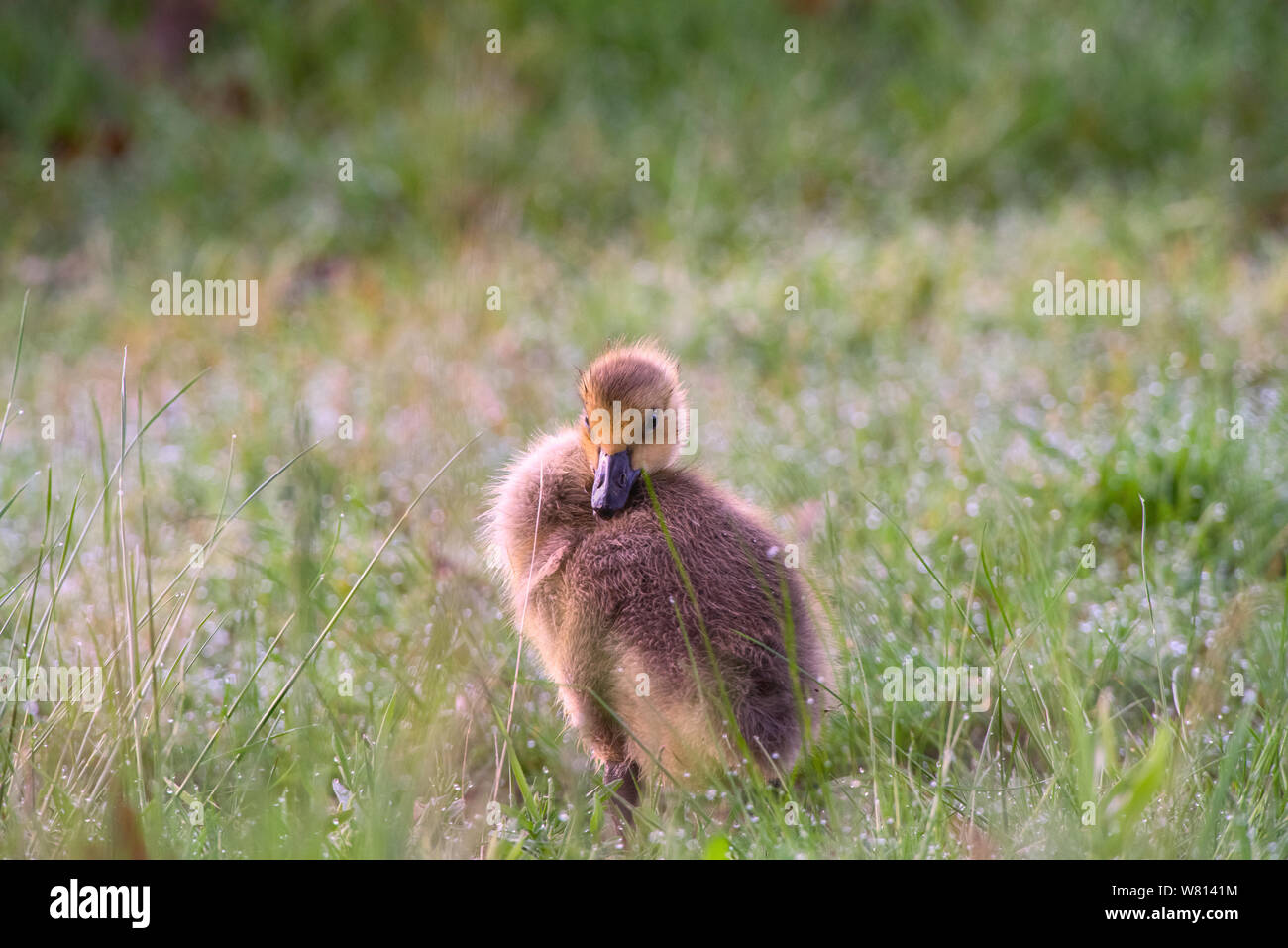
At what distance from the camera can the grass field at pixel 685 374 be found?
7.75 feet

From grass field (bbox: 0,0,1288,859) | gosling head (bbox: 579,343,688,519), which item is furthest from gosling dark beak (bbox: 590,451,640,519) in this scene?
grass field (bbox: 0,0,1288,859)

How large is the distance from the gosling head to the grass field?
12.2 inches

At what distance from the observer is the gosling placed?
2.53 m

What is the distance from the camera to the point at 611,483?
2.69 meters

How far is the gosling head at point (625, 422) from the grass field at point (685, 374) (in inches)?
12.2

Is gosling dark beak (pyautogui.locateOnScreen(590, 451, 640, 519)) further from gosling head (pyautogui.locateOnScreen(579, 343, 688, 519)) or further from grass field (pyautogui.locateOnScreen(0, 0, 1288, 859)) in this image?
grass field (pyautogui.locateOnScreen(0, 0, 1288, 859))

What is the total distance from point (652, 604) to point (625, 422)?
0.41 metres

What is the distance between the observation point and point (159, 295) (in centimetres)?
704

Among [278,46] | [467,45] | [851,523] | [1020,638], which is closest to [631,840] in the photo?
[1020,638]

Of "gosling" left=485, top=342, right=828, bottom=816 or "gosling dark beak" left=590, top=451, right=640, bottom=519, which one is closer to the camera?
"gosling" left=485, top=342, right=828, bottom=816

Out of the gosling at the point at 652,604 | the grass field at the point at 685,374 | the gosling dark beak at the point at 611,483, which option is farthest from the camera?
the gosling dark beak at the point at 611,483

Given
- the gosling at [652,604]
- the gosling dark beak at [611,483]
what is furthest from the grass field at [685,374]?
the gosling dark beak at [611,483]

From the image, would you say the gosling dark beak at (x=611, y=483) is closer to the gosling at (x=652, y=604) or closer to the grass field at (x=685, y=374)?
the gosling at (x=652, y=604)
